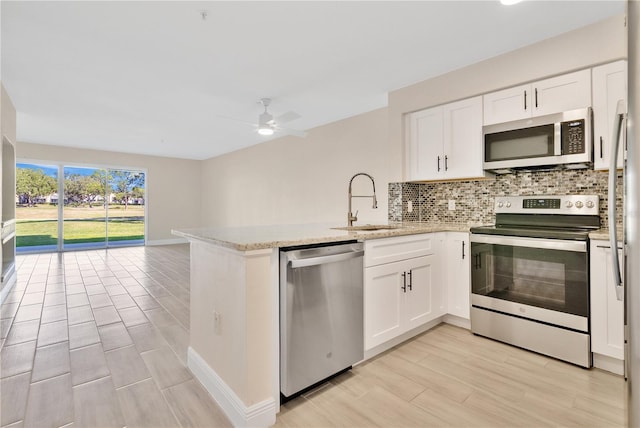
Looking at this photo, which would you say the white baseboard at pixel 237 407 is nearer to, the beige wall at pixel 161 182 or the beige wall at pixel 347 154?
the beige wall at pixel 347 154

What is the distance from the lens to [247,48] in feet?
8.82

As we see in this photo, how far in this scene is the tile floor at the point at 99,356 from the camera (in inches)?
66.9

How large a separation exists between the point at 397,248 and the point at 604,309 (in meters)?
1.41

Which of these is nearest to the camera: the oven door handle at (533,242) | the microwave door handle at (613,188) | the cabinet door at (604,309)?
the microwave door handle at (613,188)

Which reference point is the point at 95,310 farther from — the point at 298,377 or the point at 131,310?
the point at 298,377

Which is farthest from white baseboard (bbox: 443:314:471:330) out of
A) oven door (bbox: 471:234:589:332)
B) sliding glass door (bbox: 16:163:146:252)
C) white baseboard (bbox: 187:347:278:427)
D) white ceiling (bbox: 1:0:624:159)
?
sliding glass door (bbox: 16:163:146:252)

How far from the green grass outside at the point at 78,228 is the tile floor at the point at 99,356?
346 cm

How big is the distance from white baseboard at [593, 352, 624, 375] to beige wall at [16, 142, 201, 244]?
910 centimetres

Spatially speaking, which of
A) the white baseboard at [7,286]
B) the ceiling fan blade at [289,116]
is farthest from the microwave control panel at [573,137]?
the white baseboard at [7,286]

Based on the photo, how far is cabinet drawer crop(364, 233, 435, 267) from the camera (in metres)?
2.25

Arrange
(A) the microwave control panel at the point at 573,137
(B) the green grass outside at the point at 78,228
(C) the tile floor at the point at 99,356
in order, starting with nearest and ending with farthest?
(C) the tile floor at the point at 99,356 → (A) the microwave control panel at the point at 573,137 → (B) the green grass outside at the point at 78,228

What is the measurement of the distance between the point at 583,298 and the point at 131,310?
4098mm

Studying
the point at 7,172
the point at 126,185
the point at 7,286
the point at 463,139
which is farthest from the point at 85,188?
the point at 463,139

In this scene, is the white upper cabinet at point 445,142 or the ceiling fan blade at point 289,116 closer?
the white upper cabinet at point 445,142
